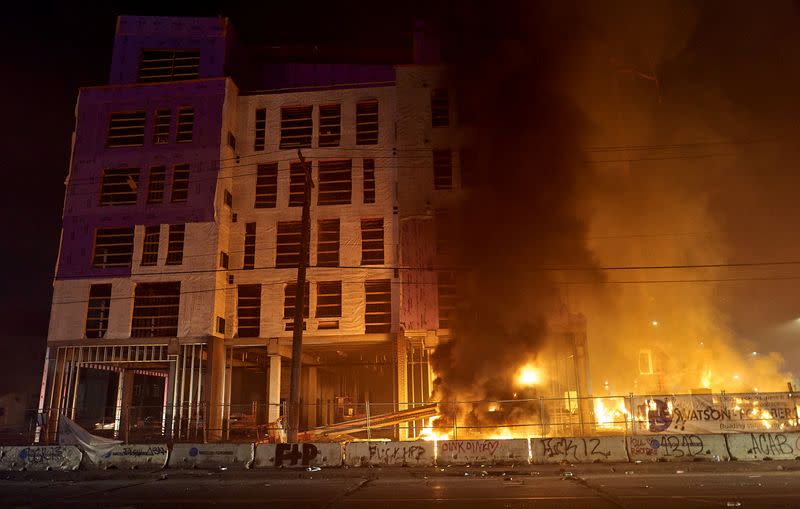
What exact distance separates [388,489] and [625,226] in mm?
25309

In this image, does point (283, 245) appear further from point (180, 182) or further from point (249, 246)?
point (180, 182)

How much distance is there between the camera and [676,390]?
43281mm

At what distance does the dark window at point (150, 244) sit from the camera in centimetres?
2744

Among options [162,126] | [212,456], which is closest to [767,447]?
[212,456]

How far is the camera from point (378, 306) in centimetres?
2673

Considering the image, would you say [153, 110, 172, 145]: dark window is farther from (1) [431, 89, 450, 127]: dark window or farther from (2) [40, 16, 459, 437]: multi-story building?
(1) [431, 89, 450, 127]: dark window

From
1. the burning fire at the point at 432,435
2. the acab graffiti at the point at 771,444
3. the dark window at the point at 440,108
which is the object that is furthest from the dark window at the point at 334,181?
the acab graffiti at the point at 771,444

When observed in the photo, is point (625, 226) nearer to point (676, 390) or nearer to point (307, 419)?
point (676, 390)

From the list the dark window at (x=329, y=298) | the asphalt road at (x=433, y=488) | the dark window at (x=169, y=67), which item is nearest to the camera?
the asphalt road at (x=433, y=488)

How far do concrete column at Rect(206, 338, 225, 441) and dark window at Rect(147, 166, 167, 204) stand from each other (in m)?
7.77

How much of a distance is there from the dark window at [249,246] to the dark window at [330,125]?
5397 millimetres

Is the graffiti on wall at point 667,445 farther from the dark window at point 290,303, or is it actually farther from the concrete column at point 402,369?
the dark window at point 290,303

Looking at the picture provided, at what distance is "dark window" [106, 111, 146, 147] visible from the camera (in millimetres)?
28953

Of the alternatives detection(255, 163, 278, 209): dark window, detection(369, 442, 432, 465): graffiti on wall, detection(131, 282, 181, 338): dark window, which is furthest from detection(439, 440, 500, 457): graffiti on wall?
detection(255, 163, 278, 209): dark window
